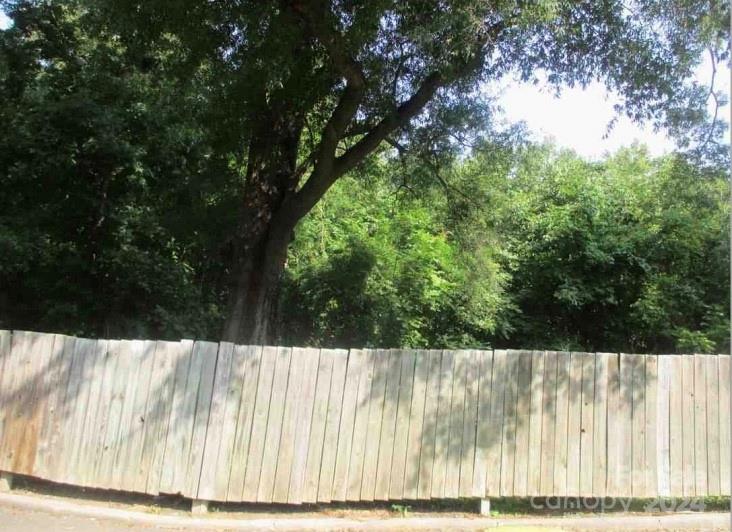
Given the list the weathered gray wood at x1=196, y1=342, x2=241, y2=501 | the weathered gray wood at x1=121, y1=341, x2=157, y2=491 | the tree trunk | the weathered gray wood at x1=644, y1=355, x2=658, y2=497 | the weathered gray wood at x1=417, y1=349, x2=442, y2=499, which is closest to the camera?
the weathered gray wood at x1=196, y1=342, x2=241, y2=501

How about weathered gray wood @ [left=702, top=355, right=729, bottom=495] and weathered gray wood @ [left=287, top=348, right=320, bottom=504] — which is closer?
weathered gray wood @ [left=287, top=348, right=320, bottom=504]

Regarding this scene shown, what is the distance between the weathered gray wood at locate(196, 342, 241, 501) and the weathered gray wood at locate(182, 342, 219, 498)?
0.12 ft

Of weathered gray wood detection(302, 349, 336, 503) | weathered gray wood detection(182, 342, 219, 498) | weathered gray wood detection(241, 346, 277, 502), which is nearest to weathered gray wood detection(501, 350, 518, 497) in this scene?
weathered gray wood detection(302, 349, 336, 503)

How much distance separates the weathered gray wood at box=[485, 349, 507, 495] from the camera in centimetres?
598

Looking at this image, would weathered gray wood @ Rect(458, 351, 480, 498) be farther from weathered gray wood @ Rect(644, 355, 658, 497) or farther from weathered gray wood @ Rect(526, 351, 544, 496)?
weathered gray wood @ Rect(644, 355, 658, 497)

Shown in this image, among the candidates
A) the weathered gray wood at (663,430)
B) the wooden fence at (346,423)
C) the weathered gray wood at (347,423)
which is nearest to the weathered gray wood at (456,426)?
the wooden fence at (346,423)

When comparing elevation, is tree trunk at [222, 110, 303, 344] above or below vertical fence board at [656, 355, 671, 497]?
above

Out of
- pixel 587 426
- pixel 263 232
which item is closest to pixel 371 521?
pixel 587 426

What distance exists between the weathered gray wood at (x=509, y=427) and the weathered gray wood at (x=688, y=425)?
1.79 meters

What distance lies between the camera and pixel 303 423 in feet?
19.0

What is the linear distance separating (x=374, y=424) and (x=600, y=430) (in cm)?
228

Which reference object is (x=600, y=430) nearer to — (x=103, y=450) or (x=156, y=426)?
(x=156, y=426)

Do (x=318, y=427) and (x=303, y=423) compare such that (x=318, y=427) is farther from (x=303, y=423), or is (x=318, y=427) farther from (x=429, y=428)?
(x=429, y=428)

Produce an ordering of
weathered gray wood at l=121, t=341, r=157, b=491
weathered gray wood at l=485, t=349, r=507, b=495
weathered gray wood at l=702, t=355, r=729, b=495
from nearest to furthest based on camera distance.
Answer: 1. weathered gray wood at l=121, t=341, r=157, b=491
2. weathered gray wood at l=485, t=349, r=507, b=495
3. weathered gray wood at l=702, t=355, r=729, b=495
